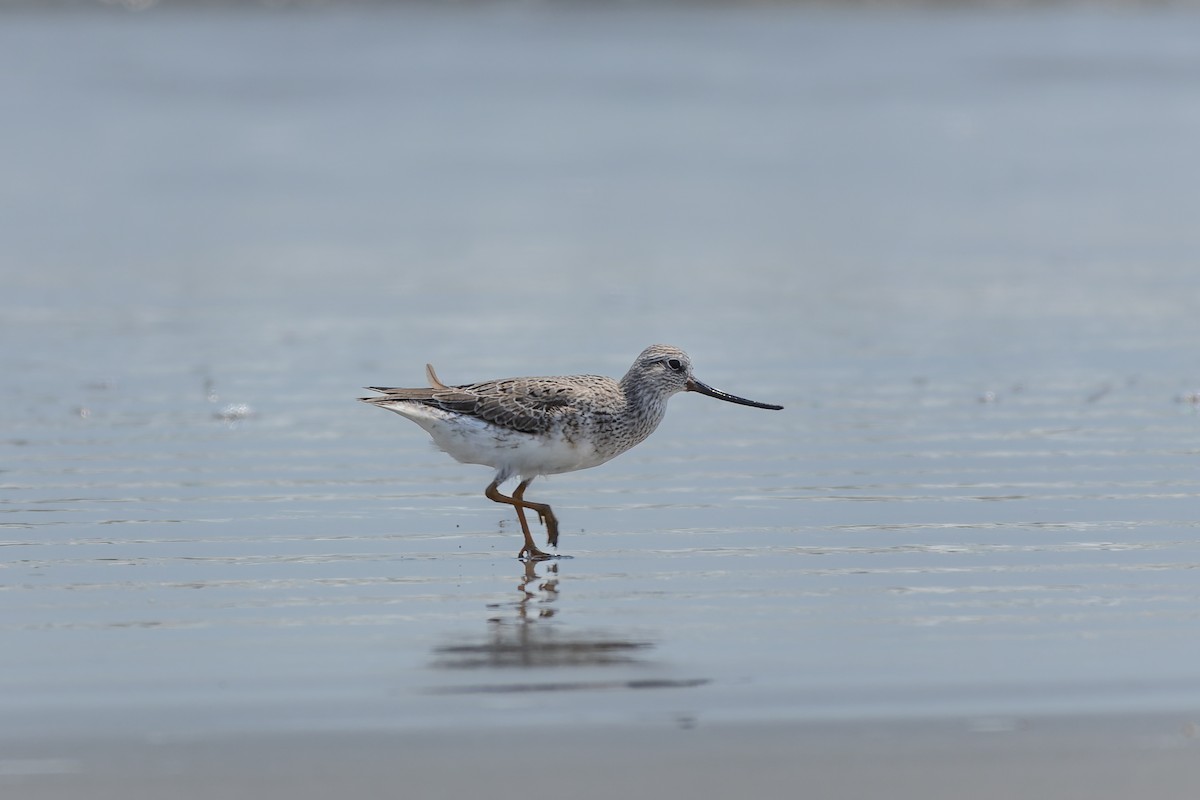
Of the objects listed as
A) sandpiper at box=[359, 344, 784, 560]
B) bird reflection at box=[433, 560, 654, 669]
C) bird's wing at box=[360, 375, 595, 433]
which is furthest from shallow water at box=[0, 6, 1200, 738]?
bird's wing at box=[360, 375, 595, 433]

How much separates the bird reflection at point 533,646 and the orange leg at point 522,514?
27.4 inches

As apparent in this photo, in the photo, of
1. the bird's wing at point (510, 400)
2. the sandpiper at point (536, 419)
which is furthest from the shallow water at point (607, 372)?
the bird's wing at point (510, 400)

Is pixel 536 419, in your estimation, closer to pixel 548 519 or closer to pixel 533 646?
pixel 548 519

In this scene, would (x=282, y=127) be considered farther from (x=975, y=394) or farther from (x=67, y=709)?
(x=67, y=709)

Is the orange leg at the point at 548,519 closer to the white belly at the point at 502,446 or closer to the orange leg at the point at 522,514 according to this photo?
the orange leg at the point at 522,514

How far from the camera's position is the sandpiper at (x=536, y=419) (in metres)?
8.04

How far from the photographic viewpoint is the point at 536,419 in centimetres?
804

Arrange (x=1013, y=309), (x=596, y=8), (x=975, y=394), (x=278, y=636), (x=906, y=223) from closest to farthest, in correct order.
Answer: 1. (x=278, y=636)
2. (x=975, y=394)
3. (x=1013, y=309)
4. (x=906, y=223)
5. (x=596, y=8)

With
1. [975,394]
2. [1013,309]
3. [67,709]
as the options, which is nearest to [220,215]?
[1013,309]

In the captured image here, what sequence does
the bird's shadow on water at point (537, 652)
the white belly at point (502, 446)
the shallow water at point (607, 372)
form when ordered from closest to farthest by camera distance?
the bird's shadow on water at point (537, 652) < the shallow water at point (607, 372) < the white belly at point (502, 446)

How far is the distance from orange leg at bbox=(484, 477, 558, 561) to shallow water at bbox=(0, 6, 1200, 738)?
0.33 feet

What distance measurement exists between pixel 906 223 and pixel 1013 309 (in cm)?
438

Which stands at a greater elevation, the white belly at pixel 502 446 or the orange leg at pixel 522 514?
the white belly at pixel 502 446

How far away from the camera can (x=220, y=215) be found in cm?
1820
